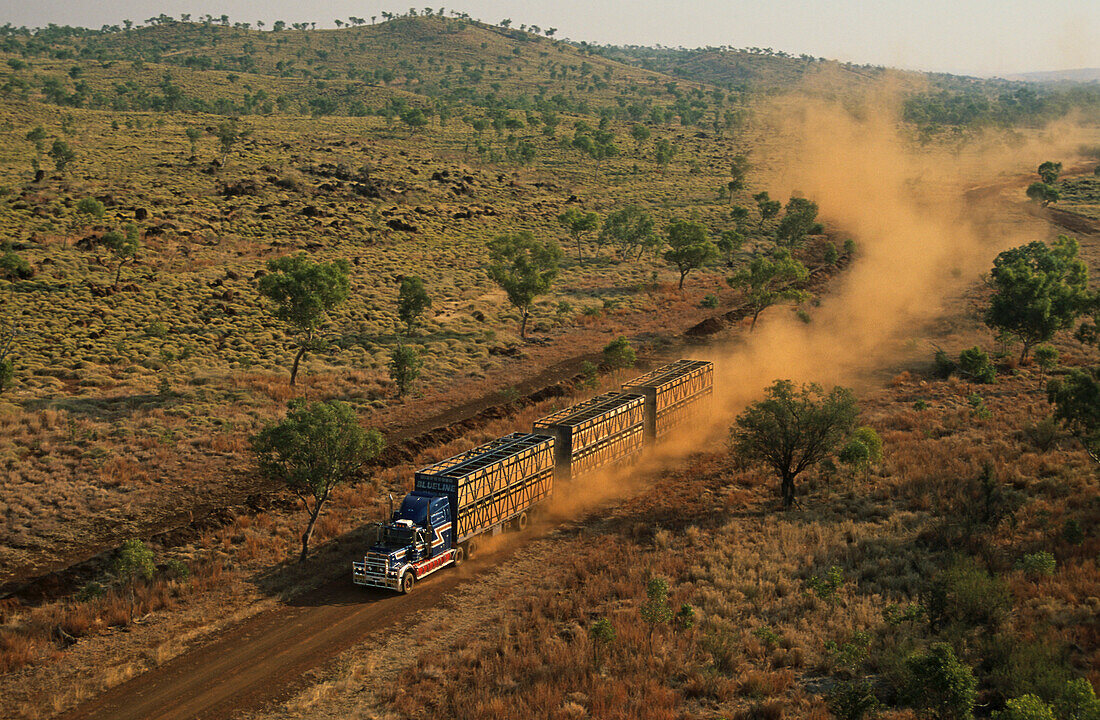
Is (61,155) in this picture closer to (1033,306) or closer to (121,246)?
(121,246)

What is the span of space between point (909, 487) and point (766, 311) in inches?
1709

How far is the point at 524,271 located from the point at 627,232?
31.6 m

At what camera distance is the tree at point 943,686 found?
19.0m

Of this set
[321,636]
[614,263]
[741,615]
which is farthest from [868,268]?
[321,636]

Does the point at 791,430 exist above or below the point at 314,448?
below

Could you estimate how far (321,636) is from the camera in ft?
86.7

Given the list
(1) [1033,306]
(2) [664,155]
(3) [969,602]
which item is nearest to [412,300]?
(1) [1033,306]

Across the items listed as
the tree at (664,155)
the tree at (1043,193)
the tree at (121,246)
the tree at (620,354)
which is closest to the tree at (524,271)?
the tree at (620,354)

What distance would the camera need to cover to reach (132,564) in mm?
29047

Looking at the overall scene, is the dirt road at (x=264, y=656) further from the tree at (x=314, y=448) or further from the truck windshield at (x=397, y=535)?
the tree at (x=314, y=448)

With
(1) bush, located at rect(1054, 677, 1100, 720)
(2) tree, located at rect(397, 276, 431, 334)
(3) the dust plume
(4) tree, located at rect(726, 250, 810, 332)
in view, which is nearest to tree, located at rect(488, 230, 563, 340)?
(2) tree, located at rect(397, 276, 431, 334)

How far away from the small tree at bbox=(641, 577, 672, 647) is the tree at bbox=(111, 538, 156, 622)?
678 inches

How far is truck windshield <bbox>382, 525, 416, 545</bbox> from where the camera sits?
97.8 feet

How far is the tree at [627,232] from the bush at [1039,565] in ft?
225
